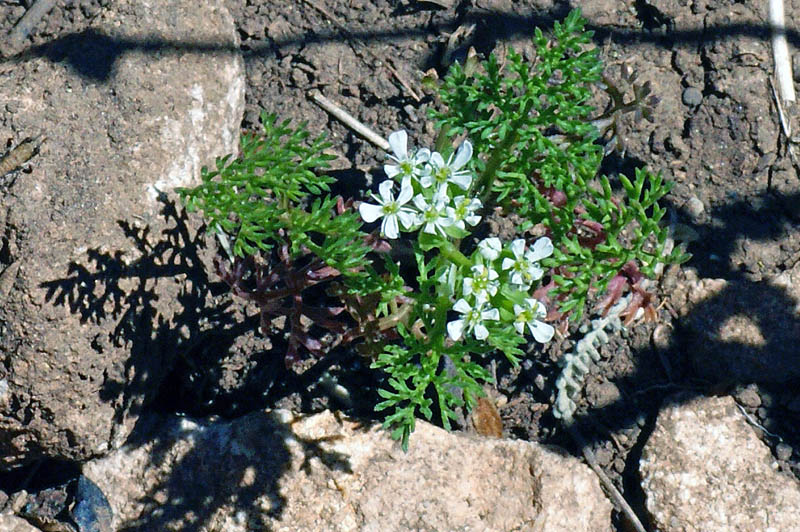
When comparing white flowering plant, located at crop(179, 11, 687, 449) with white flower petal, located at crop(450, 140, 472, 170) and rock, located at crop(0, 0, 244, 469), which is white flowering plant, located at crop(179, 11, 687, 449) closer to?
white flower petal, located at crop(450, 140, 472, 170)

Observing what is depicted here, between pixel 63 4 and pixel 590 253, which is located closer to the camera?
pixel 590 253

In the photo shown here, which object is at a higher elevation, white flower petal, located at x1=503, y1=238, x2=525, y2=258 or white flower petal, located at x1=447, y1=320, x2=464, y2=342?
white flower petal, located at x1=503, y1=238, x2=525, y2=258

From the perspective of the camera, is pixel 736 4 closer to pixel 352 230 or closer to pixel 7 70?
pixel 352 230

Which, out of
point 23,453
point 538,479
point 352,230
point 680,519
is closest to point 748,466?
point 680,519

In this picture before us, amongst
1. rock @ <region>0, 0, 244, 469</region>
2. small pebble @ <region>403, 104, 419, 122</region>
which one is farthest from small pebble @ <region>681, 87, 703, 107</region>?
rock @ <region>0, 0, 244, 469</region>

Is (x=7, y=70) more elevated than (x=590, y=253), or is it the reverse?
(x=7, y=70)

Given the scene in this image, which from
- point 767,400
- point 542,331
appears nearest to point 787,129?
point 767,400
